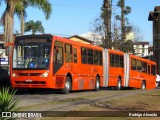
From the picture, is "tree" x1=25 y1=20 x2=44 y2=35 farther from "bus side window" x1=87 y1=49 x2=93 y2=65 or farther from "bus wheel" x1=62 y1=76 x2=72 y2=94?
"bus wheel" x1=62 y1=76 x2=72 y2=94

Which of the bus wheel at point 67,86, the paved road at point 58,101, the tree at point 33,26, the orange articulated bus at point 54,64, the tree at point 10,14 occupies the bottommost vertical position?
the paved road at point 58,101

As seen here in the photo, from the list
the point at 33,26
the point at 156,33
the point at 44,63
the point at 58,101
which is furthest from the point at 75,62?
the point at 33,26

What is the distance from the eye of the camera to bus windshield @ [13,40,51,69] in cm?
2223

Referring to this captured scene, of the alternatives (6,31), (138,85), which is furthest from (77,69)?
(138,85)

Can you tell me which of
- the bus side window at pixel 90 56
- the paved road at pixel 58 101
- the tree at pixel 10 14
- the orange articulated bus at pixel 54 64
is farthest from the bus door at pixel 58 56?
the tree at pixel 10 14

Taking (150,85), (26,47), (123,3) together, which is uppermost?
(123,3)

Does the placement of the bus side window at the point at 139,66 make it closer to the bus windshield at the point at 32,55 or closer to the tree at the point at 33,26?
the bus windshield at the point at 32,55

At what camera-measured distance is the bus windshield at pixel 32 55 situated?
22.2 metres

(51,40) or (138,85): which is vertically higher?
(51,40)

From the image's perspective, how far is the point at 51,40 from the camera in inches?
885

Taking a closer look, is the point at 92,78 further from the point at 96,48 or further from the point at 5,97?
the point at 5,97

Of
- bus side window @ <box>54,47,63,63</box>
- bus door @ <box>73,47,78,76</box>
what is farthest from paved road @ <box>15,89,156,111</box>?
bus door @ <box>73,47,78,76</box>

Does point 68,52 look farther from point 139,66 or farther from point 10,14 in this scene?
point 139,66

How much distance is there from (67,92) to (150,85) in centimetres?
1885
